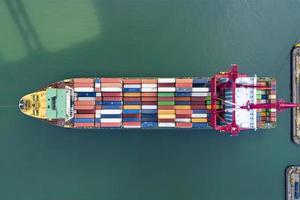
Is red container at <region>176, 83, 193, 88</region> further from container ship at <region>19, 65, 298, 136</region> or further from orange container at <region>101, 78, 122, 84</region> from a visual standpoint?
orange container at <region>101, 78, 122, 84</region>

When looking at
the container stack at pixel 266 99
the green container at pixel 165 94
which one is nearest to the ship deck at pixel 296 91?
the container stack at pixel 266 99

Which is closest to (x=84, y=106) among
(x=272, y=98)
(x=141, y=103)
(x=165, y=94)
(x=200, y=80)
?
(x=141, y=103)

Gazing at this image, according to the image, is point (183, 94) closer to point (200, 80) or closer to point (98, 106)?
point (200, 80)

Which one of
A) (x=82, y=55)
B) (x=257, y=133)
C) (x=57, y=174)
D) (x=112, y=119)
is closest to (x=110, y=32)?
(x=82, y=55)

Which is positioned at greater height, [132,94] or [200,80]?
[200,80]

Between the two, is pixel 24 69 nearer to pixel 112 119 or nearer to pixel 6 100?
pixel 6 100

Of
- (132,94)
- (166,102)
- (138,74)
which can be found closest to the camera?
(166,102)
